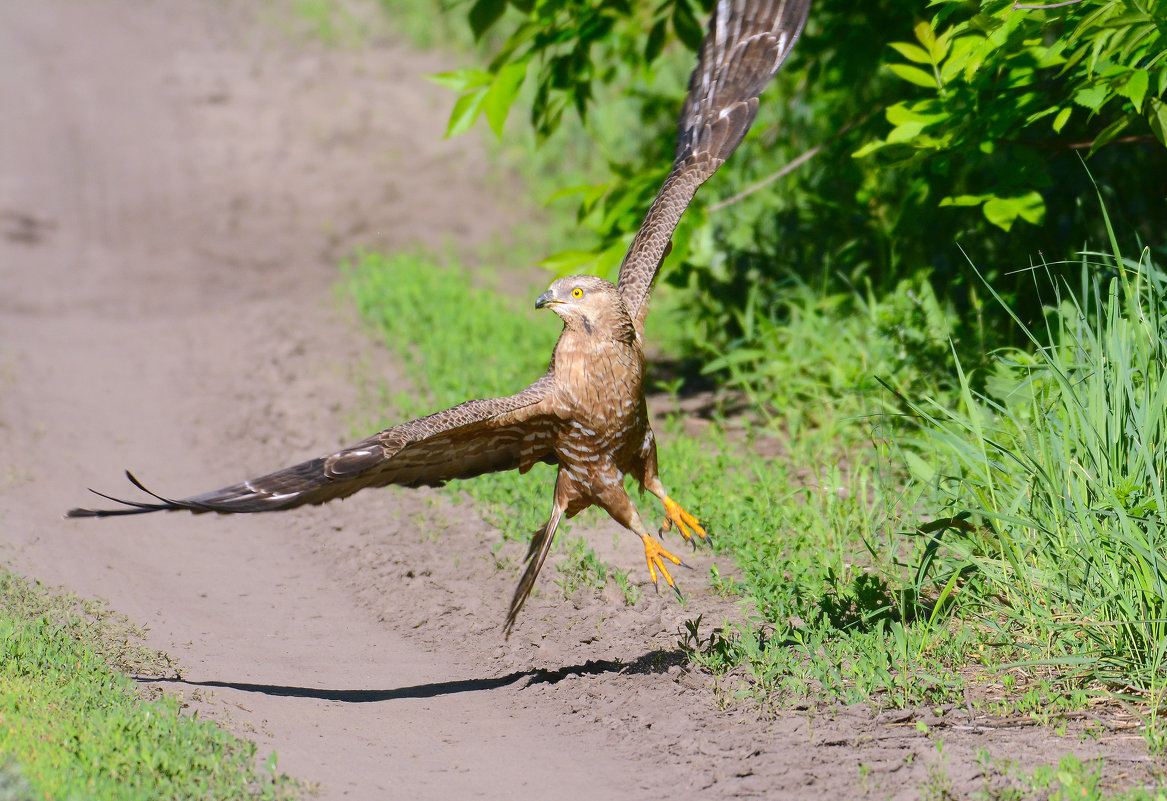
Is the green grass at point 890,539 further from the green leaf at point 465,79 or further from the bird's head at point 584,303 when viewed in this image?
the green leaf at point 465,79

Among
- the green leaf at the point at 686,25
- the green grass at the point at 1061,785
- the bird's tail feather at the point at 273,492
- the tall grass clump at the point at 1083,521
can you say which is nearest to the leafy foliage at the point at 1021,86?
the tall grass clump at the point at 1083,521

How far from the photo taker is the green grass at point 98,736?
337cm

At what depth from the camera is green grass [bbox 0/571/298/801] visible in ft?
11.1

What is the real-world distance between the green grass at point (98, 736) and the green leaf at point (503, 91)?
2.96 meters

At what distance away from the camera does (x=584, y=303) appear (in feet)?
14.4

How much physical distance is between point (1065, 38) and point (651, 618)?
114 inches

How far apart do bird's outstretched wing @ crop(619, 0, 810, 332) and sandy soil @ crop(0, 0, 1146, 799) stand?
1.62m

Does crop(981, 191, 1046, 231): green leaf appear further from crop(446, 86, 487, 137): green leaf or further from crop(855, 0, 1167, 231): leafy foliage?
crop(446, 86, 487, 137): green leaf

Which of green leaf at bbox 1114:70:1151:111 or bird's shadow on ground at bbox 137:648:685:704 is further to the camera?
bird's shadow on ground at bbox 137:648:685:704

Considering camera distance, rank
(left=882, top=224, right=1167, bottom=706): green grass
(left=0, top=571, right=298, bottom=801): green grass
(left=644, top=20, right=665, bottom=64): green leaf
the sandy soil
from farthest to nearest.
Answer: (left=644, top=20, right=665, bottom=64): green leaf < the sandy soil < (left=882, top=224, right=1167, bottom=706): green grass < (left=0, top=571, right=298, bottom=801): green grass

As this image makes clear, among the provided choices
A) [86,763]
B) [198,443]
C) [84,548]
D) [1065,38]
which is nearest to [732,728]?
[86,763]

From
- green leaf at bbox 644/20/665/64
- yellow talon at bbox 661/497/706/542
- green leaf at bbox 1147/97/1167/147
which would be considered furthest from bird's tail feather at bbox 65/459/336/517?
green leaf at bbox 644/20/665/64

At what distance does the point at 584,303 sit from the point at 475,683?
168 cm

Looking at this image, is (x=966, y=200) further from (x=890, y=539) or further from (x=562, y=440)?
(x=562, y=440)
